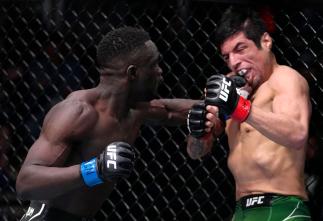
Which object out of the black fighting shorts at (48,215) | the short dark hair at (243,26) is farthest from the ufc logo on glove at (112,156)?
the short dark hair at (243,26)

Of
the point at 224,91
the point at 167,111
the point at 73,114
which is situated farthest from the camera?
the point at 167,111

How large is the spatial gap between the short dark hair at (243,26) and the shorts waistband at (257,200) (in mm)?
522

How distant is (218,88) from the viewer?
2.45 meters

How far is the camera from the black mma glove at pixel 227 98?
96.2 inches

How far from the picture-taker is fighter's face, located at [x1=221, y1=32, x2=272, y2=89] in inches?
107

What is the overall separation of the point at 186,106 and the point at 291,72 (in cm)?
53

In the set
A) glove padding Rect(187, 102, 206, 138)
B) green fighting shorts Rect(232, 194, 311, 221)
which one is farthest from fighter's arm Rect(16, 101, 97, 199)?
green fighting shorts Rect(232, 194, 311, 221)

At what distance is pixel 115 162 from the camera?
2.48 meters

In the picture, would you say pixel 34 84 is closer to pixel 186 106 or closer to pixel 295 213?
pixel 186 106

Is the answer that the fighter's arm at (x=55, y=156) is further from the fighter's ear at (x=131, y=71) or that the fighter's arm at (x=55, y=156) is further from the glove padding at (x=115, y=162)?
the fighter's ear at (x=131, y=71)

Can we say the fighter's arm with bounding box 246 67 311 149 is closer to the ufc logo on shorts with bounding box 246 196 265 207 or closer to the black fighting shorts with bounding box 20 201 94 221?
the ufc logo on shorts with bounding box 246 196 265 207

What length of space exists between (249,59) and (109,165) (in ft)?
2.06

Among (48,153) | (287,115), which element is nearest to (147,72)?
(48,153)

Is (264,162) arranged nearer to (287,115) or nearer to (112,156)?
(287,115)
